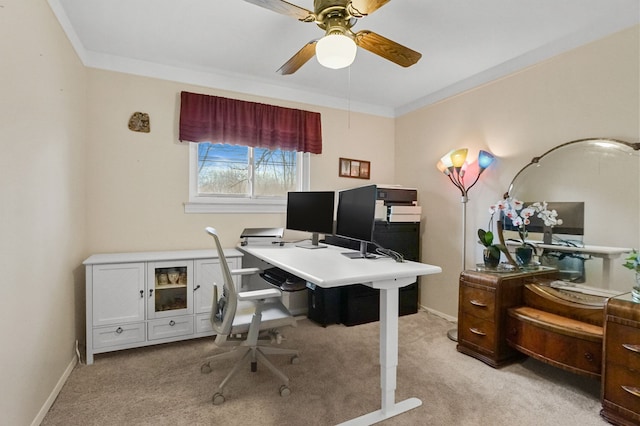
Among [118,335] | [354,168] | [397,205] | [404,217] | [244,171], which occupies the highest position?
[354,168]

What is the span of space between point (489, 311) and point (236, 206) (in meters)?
2.38

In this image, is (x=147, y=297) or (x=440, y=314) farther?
(x=440, y=314)

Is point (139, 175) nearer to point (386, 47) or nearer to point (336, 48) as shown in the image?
point (336, 48)

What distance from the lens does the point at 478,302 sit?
2.43 m

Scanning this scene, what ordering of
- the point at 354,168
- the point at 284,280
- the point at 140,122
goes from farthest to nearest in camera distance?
1. the point at 354,168
2. the point at 140,122
3. the point at 284,280

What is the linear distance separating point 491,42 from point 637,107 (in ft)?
3.37

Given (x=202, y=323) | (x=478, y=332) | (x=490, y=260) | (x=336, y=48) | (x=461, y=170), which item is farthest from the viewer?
(x=461, y=170)

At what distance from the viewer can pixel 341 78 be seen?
10.2ft

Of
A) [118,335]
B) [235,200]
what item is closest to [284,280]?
[235,200]

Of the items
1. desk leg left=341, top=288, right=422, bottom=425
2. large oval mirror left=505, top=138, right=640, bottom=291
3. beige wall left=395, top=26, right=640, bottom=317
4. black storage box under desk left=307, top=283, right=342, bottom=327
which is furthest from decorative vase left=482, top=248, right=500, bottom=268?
black storage box under desk left=307, top=283, right=342, bottom=327

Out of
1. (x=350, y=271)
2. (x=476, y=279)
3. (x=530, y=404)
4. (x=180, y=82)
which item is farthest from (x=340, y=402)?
(x=180, y=82)

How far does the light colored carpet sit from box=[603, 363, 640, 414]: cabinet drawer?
164 mm

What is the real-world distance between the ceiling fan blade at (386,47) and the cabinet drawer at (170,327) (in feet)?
7.91

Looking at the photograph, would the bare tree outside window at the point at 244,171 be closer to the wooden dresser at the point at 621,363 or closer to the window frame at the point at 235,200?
the window frame at the point at 235,200
